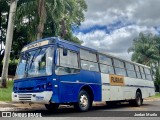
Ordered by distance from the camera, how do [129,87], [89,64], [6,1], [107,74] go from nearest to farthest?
[89,64], [107,74], [129,87], [6,1]

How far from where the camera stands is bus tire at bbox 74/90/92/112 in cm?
1298

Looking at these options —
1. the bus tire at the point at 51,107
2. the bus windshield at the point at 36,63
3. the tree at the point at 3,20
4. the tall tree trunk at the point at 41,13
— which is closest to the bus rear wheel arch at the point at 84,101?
the bus tire at the point at 51,107

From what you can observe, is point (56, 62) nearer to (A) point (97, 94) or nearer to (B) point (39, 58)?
(B) point (39, 58)

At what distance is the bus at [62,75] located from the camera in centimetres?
1181

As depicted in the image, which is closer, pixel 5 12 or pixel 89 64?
pixel 89 64

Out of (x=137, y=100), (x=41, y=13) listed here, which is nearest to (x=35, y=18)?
(x=41, y=13)

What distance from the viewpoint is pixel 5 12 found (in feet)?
135

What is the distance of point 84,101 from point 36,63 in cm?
274

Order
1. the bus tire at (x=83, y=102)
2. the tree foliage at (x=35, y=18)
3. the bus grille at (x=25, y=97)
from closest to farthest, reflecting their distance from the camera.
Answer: the bus grille at (x=25, y=97) < the bus tire at (x=83, y=102) < the tree foliage at (x=35, y=18)

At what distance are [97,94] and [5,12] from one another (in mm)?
29899

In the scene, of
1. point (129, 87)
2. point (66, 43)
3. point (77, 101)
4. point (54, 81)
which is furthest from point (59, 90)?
point (129, 87)

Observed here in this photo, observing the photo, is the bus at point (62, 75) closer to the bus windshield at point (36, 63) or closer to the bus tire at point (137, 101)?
the bus windshield at point (36, 63)

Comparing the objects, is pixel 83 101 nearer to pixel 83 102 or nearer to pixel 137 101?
pixel 83 102

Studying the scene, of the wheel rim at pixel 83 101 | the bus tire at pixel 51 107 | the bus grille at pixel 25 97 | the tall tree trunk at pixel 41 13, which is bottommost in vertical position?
the bus tire at pixel 51 107
